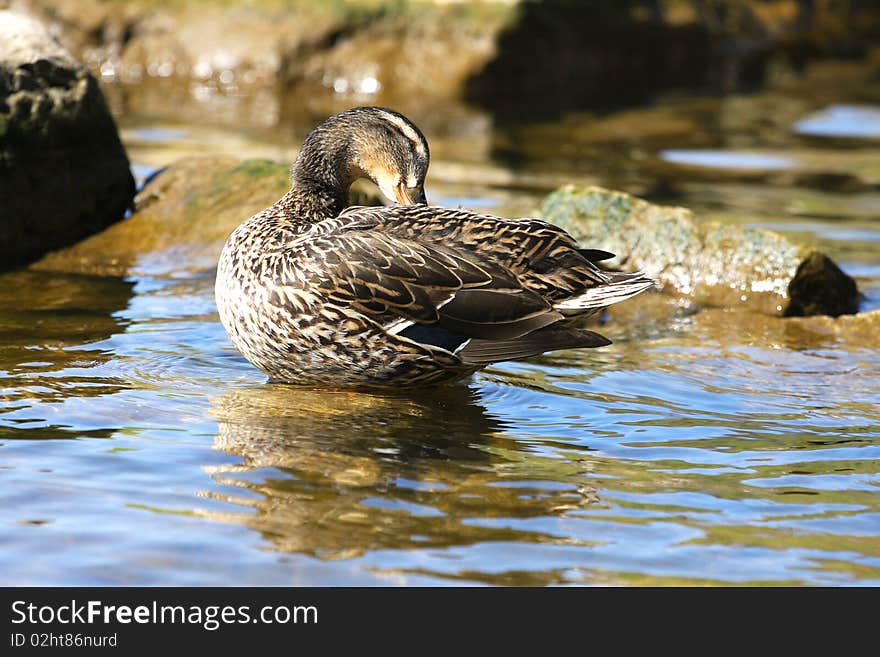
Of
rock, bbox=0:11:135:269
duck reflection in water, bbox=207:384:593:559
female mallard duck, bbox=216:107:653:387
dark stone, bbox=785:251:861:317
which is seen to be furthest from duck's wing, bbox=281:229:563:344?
rock, bbox=0:11:135:269

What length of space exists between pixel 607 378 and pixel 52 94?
4240mm

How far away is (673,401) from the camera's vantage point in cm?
650

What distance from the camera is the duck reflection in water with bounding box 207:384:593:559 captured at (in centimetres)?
463

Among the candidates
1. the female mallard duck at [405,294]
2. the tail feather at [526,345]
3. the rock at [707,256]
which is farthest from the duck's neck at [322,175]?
the rock at [707,256]

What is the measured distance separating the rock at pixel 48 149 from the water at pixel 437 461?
0.77m

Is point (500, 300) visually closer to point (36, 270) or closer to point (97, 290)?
point (97, 290)

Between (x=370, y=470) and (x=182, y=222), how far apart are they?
167 inches

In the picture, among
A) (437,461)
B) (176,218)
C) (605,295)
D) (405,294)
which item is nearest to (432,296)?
(405,294)

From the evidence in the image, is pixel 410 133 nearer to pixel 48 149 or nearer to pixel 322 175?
pixel 322 175

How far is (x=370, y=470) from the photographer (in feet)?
17.2

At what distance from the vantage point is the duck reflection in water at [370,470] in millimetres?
4629

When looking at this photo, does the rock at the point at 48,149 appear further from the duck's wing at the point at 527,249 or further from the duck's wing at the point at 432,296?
the duck's wing at the point at 432,296

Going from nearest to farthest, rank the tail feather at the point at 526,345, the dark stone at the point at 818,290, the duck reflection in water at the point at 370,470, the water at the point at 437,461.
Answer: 1. the water at the point at 437,461
2. the duck reflection in water at the point at 370,470
3. the tail feather at the point at 526,345
4. the dark stone at the point at 818,290

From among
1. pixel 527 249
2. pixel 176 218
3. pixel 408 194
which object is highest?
pixel 408 194
